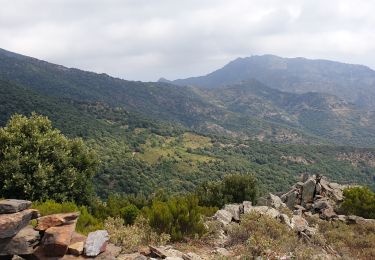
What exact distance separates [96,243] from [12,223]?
3212mm

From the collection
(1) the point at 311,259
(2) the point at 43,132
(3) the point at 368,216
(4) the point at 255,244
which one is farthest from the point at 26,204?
(3) the point at 368,216

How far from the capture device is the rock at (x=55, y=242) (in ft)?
50.4

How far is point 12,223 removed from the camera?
15.2 m

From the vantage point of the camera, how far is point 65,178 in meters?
33.3

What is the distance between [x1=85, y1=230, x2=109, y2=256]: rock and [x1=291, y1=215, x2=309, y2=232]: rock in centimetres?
1200

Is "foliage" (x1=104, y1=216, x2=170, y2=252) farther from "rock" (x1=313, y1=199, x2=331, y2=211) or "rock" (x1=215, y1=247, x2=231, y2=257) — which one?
"rock" (x1=313, y1=199, x2=331, y2=211)

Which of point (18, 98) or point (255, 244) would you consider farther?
point (18, 98)

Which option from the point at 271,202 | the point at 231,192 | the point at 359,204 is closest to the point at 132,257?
the point at 271,202

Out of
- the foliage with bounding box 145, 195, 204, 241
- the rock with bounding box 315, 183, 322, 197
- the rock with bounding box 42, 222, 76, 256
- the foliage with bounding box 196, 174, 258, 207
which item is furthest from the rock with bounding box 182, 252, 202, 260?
the rock with bounding box 315, 183, 322, 197

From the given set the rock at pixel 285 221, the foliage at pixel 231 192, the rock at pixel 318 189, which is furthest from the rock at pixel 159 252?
the rock at pixel 318 189

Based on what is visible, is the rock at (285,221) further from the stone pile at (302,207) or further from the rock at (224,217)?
the rock at (224,217)

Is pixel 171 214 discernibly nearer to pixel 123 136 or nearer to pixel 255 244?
pixel 255 244

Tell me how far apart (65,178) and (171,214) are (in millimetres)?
14912

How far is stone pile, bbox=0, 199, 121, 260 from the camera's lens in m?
15.2
